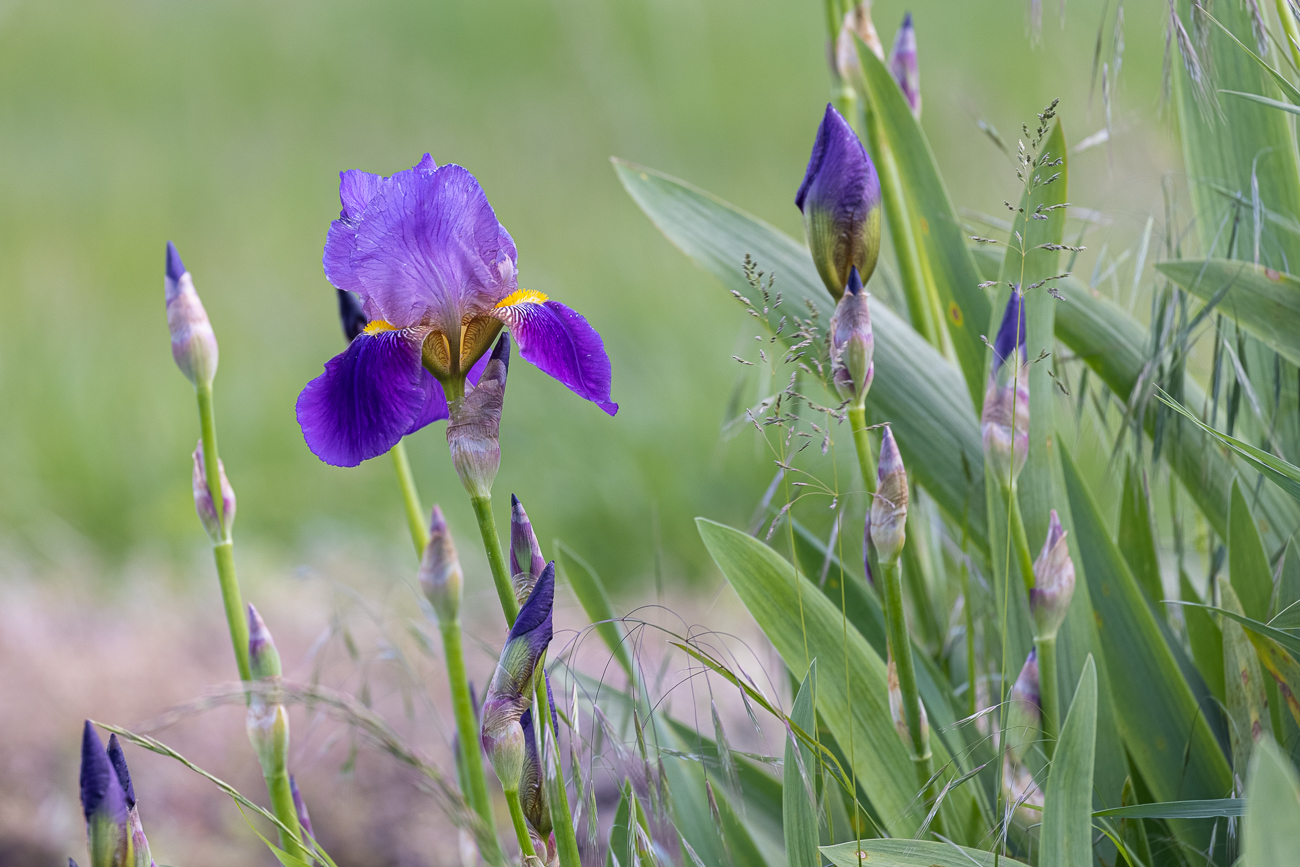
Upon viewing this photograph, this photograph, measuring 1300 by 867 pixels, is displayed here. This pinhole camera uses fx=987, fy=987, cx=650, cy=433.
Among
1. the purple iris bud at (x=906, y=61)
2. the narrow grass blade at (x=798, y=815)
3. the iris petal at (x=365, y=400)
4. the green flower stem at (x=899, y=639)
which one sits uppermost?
the purple iris bud at (x=906, y=61)

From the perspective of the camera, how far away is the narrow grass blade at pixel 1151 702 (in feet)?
1.96

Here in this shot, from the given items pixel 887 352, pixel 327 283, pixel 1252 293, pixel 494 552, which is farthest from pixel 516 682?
pixel 327 283

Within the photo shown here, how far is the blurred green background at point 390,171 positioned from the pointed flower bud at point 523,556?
25.7 inches

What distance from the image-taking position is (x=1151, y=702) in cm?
61

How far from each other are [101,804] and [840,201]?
42 cm

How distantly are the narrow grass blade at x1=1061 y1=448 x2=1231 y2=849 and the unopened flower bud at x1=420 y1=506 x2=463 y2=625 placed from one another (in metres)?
0.40

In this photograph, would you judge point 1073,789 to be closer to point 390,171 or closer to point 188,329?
point 188,329

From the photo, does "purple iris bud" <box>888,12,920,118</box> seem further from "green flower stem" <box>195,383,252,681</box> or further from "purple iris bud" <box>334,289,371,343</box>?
"green flower stem" <box>195,383,252,681</box>

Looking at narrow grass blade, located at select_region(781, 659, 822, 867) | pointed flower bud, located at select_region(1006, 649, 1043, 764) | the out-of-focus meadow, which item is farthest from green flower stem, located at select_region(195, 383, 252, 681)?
pointed flower bud, located at select_region(1006, 649, 1043, 764)

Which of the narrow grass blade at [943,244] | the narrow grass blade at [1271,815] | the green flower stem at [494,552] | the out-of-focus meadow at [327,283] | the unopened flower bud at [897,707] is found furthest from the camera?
the out-of-focus meadow at [327,283]

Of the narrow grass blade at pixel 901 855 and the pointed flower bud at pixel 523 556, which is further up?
the pointed flower bud at pixel 523 556

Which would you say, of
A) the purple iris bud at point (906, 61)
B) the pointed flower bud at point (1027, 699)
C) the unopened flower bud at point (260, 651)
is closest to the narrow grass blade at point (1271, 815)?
the pointed flower bud at point (1027, 699)

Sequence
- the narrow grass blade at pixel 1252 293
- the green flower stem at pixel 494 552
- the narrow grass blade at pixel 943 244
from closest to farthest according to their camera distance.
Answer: the green flower stem at pixel 494 552, the narrow grass blade at pixel 1252 293, the narrow grass blade at pixel 943 244

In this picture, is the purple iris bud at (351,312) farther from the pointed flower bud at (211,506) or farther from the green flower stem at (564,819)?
the green flower stem at (564,819)
